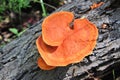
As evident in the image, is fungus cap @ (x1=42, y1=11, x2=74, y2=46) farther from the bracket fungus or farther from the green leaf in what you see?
the green leaf

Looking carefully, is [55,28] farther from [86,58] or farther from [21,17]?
Result: [21,17]

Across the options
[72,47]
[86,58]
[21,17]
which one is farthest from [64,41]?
[21,17]

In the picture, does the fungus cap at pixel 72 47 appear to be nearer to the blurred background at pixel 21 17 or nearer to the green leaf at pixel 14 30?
the green leaf at pixel 14 30

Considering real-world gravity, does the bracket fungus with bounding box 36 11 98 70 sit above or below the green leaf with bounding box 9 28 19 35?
above

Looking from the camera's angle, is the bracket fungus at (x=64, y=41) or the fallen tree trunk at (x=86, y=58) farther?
the fallen tree trunk at (x=86, y=58)

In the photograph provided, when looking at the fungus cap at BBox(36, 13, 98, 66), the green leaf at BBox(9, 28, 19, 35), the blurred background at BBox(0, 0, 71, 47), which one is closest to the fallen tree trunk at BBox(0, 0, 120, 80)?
the fungus cap at BBox(36, 13, 98, 66)

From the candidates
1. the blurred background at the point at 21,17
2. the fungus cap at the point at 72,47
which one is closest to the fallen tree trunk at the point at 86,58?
the fungus cap at the point at 72,47

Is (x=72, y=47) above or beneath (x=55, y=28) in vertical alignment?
beneath
